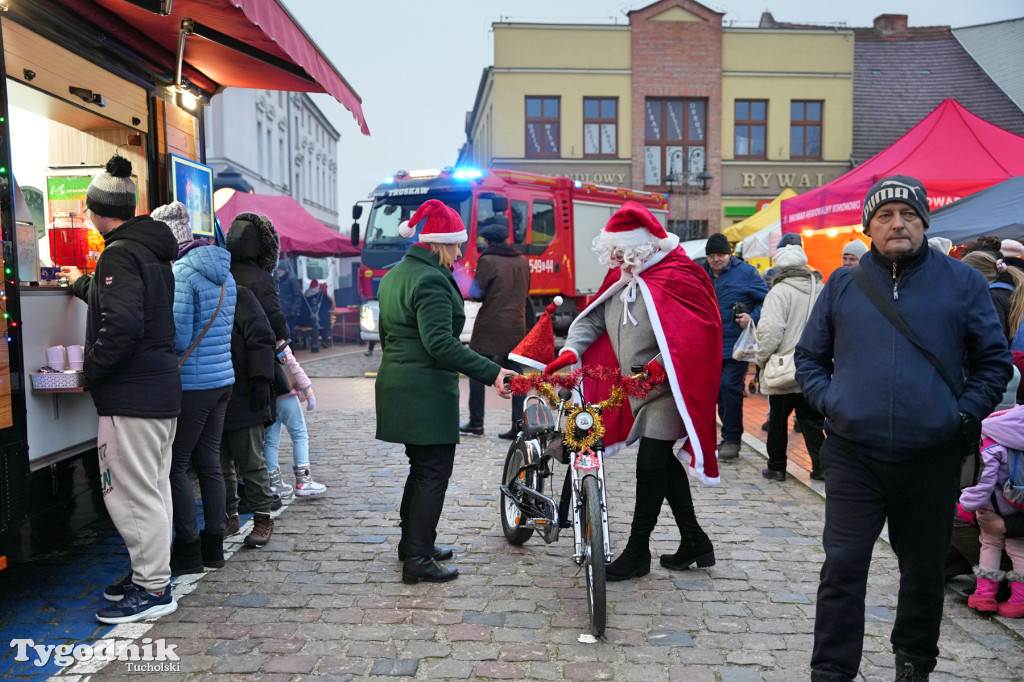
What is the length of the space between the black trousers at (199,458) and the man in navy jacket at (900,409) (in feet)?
9.85

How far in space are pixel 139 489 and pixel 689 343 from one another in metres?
2.70

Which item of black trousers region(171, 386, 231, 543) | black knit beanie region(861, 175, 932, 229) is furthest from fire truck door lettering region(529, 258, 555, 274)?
black knit beanie region(861, 175, 932, 229)

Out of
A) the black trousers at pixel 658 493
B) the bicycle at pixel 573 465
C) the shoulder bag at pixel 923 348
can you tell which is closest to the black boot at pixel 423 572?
the bicycle at pixel 573 465

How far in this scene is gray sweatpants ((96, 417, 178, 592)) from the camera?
3900mm

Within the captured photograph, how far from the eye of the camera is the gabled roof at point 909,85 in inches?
1221

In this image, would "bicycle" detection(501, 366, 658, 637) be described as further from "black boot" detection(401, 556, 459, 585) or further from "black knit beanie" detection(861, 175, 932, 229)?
"black knit beanie" detection(861, 175, 932, 229)

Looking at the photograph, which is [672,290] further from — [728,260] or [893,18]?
[893,18]

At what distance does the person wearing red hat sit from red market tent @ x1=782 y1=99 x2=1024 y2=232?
6.23 metres

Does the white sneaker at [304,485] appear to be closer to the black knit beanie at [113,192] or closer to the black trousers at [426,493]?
the black trousers at [426,493]

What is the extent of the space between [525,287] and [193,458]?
13.8ft

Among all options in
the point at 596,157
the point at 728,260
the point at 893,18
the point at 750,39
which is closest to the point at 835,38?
the point at 750,39

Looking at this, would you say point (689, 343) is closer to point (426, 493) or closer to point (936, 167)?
point (426, 493)

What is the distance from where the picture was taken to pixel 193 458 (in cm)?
476

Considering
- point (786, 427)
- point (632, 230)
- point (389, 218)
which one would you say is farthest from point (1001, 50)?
point (632, 230)
